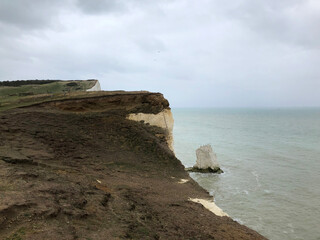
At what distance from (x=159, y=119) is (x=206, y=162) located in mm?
14779

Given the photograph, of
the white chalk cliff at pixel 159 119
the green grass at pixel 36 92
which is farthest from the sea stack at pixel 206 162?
the green grass at pixel 36 92

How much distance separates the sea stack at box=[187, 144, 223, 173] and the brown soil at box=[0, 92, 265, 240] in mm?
13545

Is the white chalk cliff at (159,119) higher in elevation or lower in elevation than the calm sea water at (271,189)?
higher

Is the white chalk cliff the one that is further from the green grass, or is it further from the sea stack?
the sea stack

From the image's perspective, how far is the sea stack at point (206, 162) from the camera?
3638cm

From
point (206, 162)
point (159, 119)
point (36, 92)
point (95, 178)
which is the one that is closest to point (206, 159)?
point (206, 162)

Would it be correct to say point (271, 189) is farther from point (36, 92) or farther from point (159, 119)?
point (36, 92)

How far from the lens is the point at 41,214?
7574mm

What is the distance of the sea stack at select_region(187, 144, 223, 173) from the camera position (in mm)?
36375

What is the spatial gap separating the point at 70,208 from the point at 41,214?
1.06m

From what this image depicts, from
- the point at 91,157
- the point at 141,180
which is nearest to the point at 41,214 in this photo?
the point at 141,180

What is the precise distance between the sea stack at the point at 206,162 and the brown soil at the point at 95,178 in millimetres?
13545

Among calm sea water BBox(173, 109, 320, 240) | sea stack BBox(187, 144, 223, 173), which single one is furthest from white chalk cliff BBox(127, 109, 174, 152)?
sea stack BBox(187, 144, 223, 173)

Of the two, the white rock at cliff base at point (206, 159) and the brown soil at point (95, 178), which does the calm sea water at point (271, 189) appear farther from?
the brown soil at point (95, 178)
